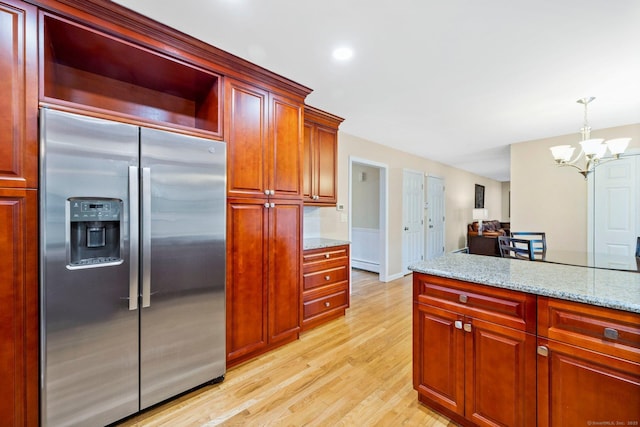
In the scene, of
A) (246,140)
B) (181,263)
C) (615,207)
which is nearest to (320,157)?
(246,140)

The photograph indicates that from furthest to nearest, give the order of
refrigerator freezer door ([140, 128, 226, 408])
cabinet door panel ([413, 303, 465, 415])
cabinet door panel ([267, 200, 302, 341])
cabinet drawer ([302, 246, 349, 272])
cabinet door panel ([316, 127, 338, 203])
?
cabinet door panel ([316, 127, 338, 203]), cabinet drawer ([302, 246, 349, 272]), cabinet door panel ([267, 200, 302, 341]), refrigerator freezer door ([140, 128, 226, 408]), cabinet door panel ([413, 303, 465, 415])

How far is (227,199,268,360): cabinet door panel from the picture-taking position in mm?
2066

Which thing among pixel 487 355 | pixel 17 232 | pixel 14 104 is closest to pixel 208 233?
pixel 17 232

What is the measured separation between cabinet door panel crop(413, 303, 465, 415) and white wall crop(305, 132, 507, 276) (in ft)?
6.75

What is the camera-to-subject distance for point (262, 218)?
2.27 metres

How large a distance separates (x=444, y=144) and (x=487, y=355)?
4.04m

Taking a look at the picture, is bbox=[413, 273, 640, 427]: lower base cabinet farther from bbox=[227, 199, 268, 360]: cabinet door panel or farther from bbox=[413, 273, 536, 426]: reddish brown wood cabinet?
bbox=[227, 199, 268, 360]: cabinet door panel

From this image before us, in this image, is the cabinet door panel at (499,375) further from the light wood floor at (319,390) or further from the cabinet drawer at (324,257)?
the cabinet drawer at (324,257)

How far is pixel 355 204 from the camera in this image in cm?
568

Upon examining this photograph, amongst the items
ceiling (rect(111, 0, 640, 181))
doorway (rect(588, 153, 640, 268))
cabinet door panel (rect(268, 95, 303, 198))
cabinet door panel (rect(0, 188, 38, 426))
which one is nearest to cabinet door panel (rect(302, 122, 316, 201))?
ceiling (rect(111, 0, 640, 181))

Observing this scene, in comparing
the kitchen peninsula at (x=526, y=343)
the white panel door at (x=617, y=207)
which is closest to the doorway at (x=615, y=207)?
the white panel door at (x=617, y=207)

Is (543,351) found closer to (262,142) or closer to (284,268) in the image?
(284,268)

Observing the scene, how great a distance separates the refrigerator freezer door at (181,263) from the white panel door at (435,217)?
5.13 metres

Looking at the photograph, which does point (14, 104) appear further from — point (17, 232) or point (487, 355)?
point (487, 355)
